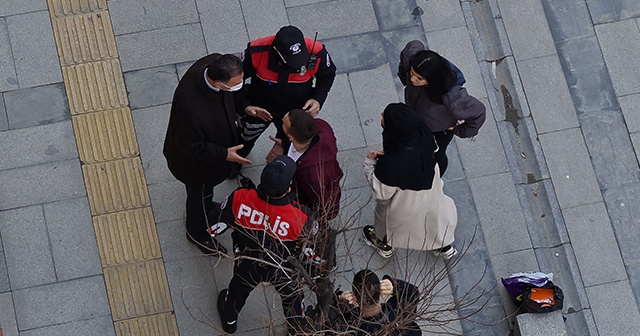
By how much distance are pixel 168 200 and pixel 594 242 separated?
13.3ft

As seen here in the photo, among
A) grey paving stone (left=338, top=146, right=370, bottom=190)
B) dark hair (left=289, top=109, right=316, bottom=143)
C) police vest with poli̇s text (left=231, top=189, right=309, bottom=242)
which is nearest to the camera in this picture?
police vest with poli̇s text (left=231, top=189, right=309, bottom=242)

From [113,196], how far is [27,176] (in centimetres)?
80

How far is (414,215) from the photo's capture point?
22.5 ft

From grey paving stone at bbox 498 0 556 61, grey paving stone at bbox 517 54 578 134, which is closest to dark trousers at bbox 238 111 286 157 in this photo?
grey paving stone at bbox 517 54 578 134

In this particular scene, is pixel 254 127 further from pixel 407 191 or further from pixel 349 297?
pixel 349 297

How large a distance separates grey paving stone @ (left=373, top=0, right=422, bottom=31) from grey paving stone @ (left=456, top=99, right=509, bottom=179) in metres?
1.30

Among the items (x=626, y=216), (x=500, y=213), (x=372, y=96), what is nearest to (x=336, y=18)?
(x=372, y=96)

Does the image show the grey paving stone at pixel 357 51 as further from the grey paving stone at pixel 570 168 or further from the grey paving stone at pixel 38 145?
the grey paving stone at pixel 38 145

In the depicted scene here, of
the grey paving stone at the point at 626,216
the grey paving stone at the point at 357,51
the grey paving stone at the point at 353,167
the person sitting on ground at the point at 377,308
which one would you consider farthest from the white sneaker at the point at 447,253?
the grey paving stone at the point at 357,51

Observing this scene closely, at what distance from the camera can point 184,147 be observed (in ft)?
20.6

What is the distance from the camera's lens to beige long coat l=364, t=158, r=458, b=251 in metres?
6.65

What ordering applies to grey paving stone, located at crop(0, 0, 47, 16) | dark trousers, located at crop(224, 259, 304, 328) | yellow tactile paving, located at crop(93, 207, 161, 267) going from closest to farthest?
dark trousers, located at crop(224, 259, 304, 328) → yellow tactile paving, located at crop(93, 207, 161, 267) → grey paving stone, located at crop(0, 0, 47, 16)

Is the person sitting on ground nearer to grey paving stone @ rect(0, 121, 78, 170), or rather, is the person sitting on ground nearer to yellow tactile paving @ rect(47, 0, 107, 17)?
grey paving stone @ rect(0, 121, 78, 170)

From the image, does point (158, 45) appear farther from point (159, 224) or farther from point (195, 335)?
Answer: point (195, 335)
